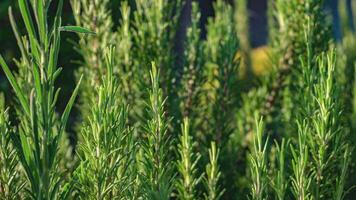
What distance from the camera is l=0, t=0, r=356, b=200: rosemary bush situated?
0.86 metres

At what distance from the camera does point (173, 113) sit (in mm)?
1518

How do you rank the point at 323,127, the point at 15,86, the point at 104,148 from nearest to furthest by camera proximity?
the point at 15,86, the point at 104,148, the point at 323,127

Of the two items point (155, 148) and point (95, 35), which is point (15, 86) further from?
point (95, 35)

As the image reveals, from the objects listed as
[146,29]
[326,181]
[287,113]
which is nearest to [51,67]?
[326,181]

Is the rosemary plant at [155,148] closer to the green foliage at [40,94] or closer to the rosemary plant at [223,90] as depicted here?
the green foliage at [40,94]

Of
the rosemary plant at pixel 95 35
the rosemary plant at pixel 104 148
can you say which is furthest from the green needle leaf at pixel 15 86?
the rosemary plant at pixel 95 35

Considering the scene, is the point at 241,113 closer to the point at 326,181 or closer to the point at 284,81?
the point at 284,81

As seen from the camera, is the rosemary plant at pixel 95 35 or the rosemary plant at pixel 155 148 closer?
the rosemary plant at pixel 155 148

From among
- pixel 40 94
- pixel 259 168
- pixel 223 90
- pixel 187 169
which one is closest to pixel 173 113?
pixel 223 90

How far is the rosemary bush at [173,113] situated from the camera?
86 centimetres

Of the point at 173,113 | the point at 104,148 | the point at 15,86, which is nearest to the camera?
the point at 15,86

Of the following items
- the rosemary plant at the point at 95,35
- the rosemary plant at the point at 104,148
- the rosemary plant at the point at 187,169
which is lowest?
the rosemary plant at the point at 187,169

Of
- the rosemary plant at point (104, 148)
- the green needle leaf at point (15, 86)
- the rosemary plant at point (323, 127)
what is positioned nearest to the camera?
the green needle leaf at point (15, 86)

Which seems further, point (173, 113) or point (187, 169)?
point (173, 113)
